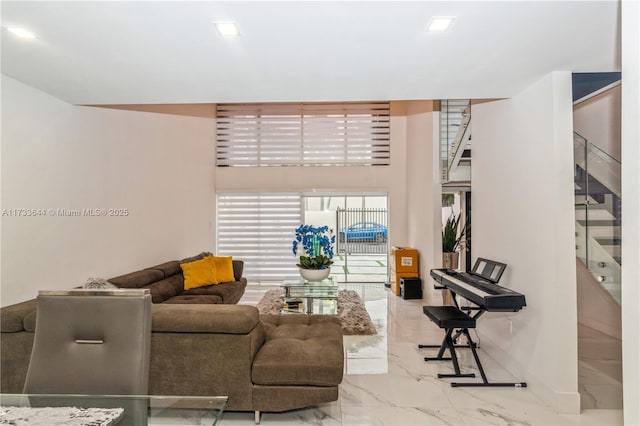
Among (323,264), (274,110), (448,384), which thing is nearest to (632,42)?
(448,384)

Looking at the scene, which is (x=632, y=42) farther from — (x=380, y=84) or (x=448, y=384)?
(x=448, y=384)

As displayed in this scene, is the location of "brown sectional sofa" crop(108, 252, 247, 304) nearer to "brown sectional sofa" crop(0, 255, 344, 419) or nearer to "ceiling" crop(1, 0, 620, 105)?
"brown sectional sofa" crop(0, 255, 344, 419)

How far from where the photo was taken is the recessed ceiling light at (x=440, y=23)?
5.99 ft

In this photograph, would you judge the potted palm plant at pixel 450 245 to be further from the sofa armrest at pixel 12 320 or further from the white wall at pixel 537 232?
the sofa armrest at pixel 12 320

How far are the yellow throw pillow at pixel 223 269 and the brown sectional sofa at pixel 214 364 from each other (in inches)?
111

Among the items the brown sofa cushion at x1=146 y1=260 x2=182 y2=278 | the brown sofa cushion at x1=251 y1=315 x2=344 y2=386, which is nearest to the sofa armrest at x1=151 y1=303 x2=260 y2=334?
the brown sofa cushion at x1=251 y1=315 x2=344 y2=386

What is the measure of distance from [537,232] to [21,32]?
3.78 metres

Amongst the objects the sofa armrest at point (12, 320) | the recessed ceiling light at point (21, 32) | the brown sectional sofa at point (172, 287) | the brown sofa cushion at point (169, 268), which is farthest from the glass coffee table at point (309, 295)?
the recessed ceiling light at point (21, 32)

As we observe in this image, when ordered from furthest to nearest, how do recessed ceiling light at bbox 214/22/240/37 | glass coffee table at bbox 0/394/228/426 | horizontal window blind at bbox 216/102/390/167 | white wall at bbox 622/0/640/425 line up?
horizontal window blind at bbox 216/102/390/167, recessed ceiling light at bbox 214/22/240/37, white wall at bbox 622/0/640/425, glass coffee table at bbox 0/394/228/426

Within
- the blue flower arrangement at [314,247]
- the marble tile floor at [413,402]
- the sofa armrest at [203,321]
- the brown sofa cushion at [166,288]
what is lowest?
the marble tile floor at [413,402]

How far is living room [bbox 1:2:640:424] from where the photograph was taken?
8.23 feet

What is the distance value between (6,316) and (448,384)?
326cm

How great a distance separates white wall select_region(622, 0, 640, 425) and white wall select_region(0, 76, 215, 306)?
404 cm

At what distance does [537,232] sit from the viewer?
277cm
